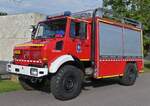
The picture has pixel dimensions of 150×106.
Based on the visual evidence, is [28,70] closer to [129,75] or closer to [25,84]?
[25,84]

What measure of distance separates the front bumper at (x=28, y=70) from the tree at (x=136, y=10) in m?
13.6

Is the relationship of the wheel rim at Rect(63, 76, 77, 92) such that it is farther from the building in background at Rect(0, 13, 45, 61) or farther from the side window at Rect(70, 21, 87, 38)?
the building in background at Rect(0, 13, 45, 61)

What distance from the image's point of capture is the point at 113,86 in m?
13.9

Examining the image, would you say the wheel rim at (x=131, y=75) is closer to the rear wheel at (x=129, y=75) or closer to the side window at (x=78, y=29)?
the rear wheel at (x=129, y=75)

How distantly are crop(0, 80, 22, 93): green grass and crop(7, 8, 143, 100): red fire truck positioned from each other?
551 mm

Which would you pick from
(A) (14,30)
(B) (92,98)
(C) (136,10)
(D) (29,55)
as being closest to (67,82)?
(B) (92,98)

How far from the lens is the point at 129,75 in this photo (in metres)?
14.4

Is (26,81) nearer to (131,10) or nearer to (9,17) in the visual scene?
(9,17)

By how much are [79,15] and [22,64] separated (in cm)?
339

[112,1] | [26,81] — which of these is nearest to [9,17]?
[112,1]

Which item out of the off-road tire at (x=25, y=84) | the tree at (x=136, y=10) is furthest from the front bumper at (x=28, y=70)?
the tree at (x=136, y=10)

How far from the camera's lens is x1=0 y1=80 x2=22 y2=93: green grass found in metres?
12.0

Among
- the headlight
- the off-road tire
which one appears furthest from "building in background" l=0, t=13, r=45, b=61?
the headlight

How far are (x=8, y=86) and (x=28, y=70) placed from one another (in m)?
2.76
